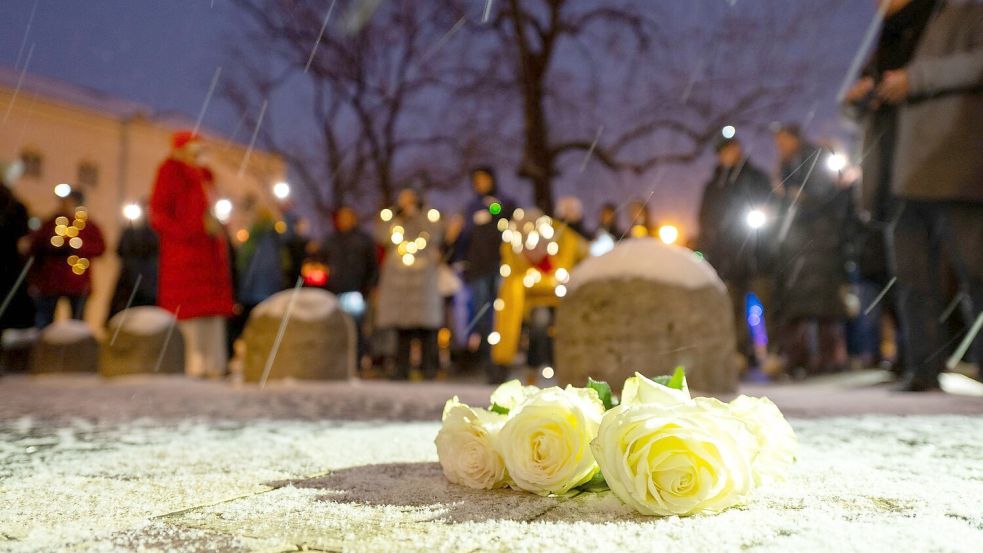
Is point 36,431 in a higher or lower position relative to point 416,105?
lower

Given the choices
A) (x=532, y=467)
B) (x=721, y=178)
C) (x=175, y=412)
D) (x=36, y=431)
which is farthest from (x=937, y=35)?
(x=36, y=431)

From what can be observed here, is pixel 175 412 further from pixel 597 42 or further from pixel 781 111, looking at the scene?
pixel 781 111

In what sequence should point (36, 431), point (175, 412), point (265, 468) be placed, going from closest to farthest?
point (265, 468) → point (36, 431) → point (175, 412)

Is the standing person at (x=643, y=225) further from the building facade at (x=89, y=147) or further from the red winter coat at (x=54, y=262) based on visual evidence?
the building facade at (x=89, y=147)

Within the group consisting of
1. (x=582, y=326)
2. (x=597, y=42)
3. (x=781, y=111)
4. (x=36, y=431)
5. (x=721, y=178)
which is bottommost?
(x=36, y=431)

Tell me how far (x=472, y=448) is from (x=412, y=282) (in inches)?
257

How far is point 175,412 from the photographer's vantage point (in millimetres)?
4723

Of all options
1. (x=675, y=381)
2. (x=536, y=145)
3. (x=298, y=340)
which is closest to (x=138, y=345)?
(x=298, y=340)

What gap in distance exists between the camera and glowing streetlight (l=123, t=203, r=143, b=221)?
392 inches

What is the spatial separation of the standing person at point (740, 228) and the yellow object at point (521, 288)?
62.8 inches

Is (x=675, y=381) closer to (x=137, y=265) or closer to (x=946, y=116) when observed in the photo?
(x=946, y=116)

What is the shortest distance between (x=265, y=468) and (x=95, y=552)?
1.09m

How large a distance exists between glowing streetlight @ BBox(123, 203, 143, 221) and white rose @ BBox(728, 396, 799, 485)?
372 inches

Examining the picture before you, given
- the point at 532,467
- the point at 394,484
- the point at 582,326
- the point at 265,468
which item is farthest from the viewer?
the point at 582,326
